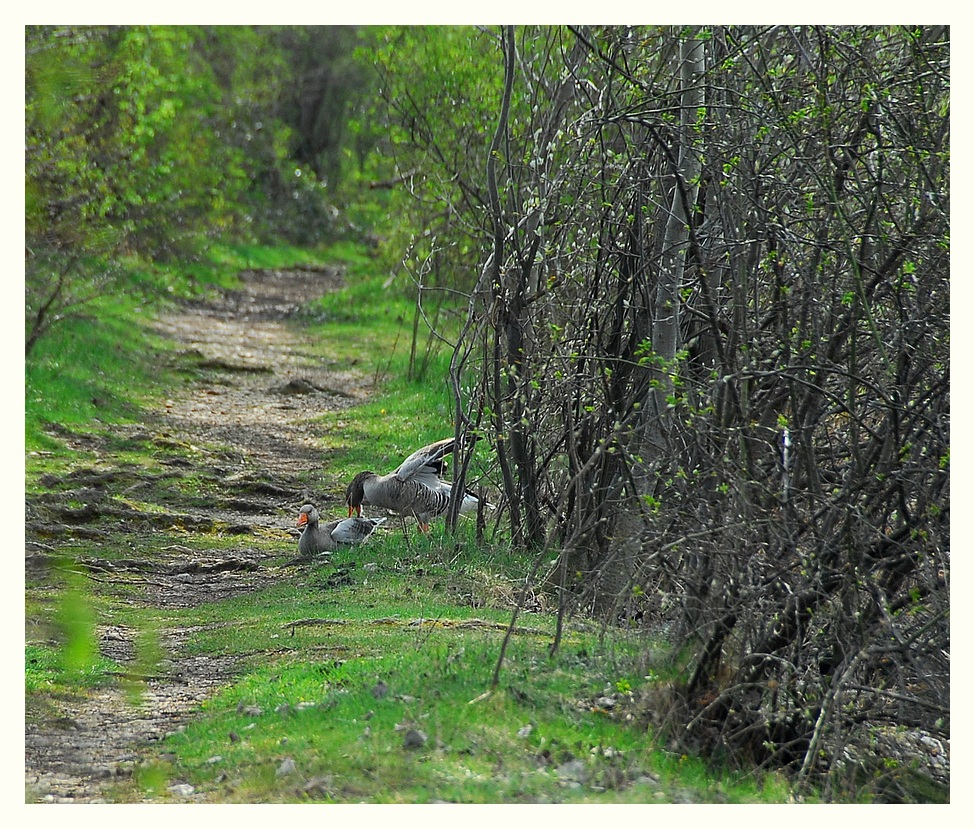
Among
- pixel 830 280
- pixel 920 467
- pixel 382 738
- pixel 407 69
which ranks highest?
pixel 407 69

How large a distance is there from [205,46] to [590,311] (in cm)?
2494

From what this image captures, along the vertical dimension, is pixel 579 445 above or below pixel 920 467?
below

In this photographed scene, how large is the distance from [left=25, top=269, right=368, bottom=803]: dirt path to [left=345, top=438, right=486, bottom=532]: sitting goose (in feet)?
3.42

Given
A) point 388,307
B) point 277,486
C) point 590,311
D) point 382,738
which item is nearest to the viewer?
point 382,738

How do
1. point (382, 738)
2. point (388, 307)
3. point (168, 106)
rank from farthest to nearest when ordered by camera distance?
point (388, 307), point (168, 106), point (382, 738)

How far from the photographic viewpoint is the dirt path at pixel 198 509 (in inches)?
225

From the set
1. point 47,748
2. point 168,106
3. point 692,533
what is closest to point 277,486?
point 47,748

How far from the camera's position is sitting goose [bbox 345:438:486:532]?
9.26 metres

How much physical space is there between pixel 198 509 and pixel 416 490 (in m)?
2.85

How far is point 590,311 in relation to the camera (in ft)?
25.1

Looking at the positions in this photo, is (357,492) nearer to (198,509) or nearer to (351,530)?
(351,530)

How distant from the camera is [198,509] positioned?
36.5 feet

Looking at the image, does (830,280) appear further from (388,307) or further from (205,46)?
(205,46)

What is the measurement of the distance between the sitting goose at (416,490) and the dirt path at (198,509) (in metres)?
1.04
